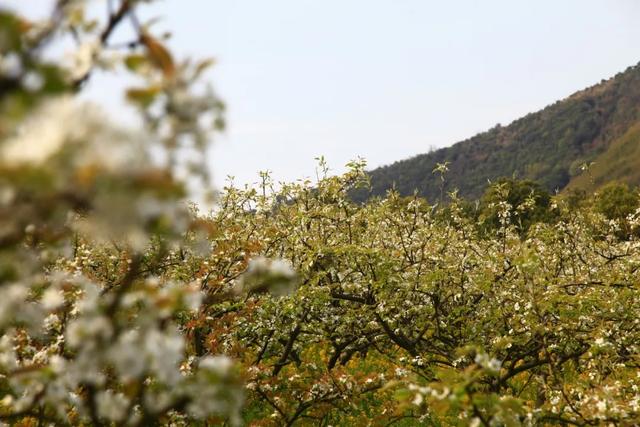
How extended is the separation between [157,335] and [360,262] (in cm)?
673

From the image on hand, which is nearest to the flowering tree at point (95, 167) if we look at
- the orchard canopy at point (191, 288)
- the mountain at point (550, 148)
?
the orchard canopy at point (191, 288)

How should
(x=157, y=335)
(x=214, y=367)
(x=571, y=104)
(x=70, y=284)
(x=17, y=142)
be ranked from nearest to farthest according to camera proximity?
(x=17, y=142) → (x=157, y=335) → (x=214, y=367) → (x=70, y=284) → (x=571, y=104)

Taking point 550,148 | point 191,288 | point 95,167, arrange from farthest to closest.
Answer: point 550,148 → point 191,288 → point 95,167

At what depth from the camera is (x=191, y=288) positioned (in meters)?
2.04

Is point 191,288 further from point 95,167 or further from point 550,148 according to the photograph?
point 550,148

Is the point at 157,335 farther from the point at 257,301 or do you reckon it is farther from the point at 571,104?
the point at 571,104

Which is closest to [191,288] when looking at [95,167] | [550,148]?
[95,167]

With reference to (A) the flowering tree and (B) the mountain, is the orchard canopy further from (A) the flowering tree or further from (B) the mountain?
(B) the mountain

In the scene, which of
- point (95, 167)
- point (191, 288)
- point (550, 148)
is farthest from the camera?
point (550, 148)

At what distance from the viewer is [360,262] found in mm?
8406

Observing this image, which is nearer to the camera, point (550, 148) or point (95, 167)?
point (95, 167)

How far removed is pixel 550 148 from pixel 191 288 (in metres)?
163

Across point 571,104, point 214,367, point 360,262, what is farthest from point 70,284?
point 571,104

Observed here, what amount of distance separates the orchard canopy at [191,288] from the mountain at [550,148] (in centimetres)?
12456
